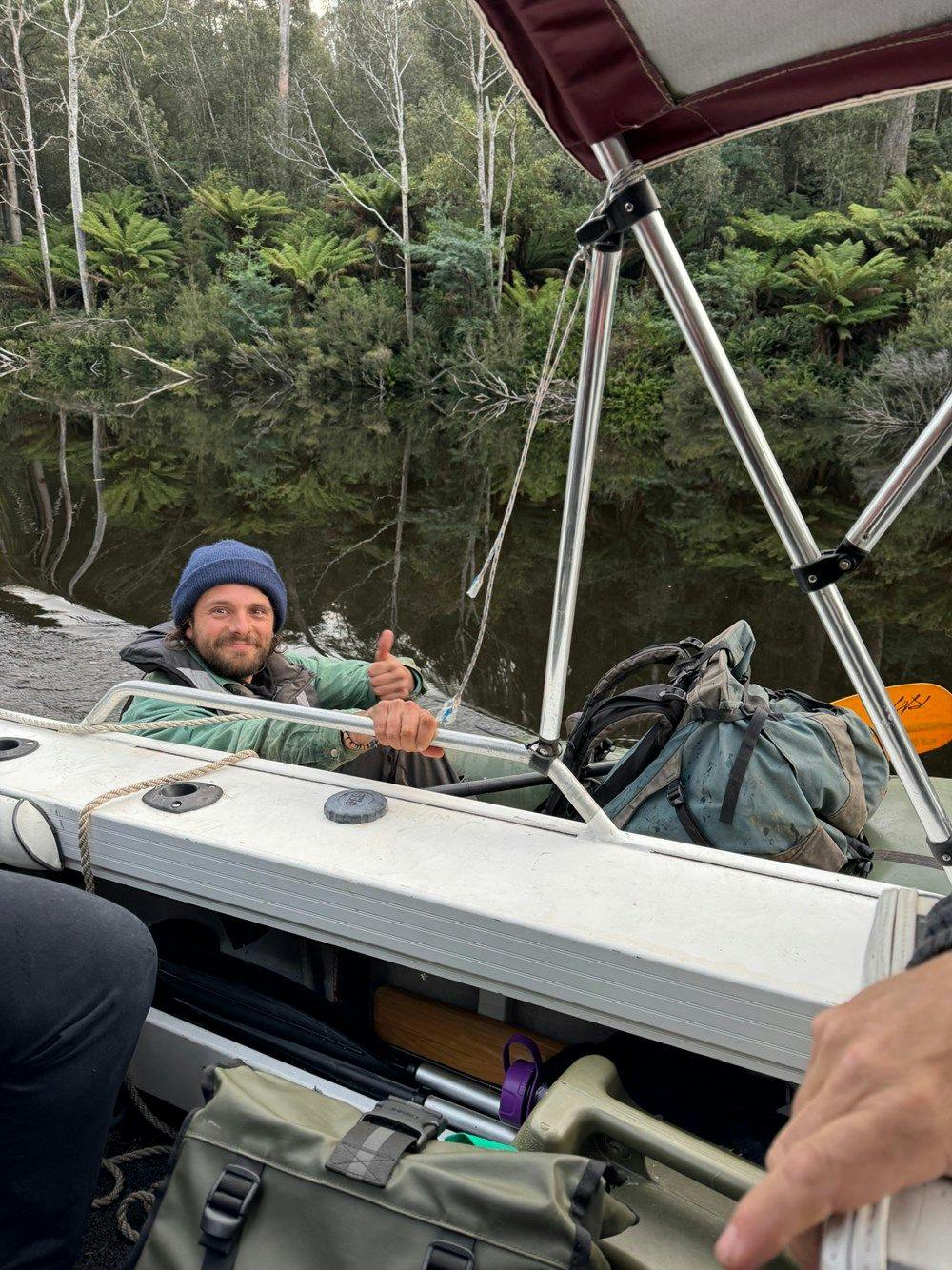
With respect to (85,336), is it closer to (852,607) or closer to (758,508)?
(758,508)

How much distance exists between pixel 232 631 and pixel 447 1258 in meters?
1.78

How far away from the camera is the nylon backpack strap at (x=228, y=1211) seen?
93cm

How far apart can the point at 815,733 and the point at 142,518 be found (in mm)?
6898

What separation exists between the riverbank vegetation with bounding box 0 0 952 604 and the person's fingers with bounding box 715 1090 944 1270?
8424mm

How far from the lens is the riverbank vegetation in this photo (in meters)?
13.0

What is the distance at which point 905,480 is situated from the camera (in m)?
1.18

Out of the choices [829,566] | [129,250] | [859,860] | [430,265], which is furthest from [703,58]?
[129,250]

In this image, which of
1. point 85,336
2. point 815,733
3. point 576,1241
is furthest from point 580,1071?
point 85,336

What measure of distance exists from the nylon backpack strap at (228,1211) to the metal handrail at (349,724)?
62 cm

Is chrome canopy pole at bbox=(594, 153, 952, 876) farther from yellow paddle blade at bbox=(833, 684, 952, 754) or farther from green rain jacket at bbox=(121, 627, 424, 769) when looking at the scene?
yellow paddle blade at bbox=(833, 684, 952, 754)

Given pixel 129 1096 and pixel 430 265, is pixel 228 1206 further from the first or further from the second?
pixel 430 265

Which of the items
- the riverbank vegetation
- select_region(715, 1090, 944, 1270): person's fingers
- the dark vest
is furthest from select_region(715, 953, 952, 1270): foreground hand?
the riverbank vegetation

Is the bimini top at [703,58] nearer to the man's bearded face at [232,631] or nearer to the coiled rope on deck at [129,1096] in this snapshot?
the coiled rope on deck at [129,1096]

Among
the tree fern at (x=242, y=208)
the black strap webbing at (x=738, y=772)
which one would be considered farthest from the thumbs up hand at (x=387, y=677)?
the tree fern at (x=242, y=208)
